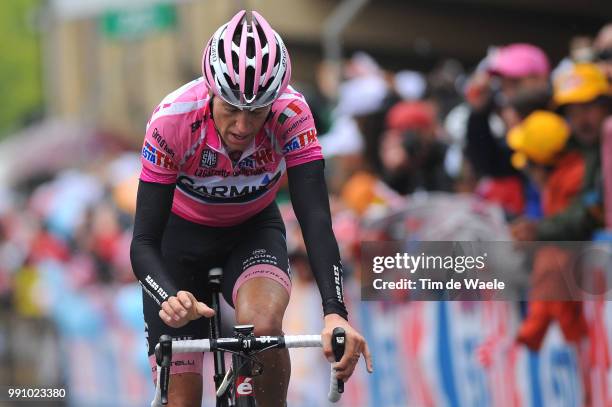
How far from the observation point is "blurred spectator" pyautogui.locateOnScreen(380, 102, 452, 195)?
34.1 ft

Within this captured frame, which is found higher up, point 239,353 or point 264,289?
point 264,289

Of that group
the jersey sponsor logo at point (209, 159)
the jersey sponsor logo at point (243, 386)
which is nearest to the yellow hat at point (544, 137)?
the jersey sponsor logo at point (209, 159)

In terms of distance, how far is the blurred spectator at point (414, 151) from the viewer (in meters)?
10.4

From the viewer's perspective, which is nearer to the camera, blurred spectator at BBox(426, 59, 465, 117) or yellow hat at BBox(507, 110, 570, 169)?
yellow hat at BBox(507, 110, 570, 169)

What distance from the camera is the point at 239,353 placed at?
5.65 meters

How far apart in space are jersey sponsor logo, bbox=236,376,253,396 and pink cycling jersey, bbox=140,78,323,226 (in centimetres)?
100

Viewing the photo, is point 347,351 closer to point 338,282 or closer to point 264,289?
point 338,282

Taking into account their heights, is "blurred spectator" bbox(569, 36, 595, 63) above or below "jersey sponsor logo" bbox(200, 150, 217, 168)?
above

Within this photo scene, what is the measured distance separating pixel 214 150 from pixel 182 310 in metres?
1.04

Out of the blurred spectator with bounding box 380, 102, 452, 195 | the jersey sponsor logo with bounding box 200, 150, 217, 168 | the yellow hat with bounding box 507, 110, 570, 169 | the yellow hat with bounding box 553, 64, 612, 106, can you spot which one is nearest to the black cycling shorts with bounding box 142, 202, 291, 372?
the jersey sponsor logo with bounding box 200, 150, 217, 168

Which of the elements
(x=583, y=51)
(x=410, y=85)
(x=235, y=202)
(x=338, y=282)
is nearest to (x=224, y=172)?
(x=235, y=202)

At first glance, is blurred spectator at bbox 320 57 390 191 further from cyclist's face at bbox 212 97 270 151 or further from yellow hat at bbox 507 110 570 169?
cyclist's face at bbox 212 97 270 151

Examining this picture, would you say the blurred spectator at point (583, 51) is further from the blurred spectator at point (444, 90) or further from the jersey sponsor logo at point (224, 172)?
the jersey sponsor logo at point (224, 172)

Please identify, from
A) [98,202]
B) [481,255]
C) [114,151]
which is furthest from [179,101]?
[114,151]
